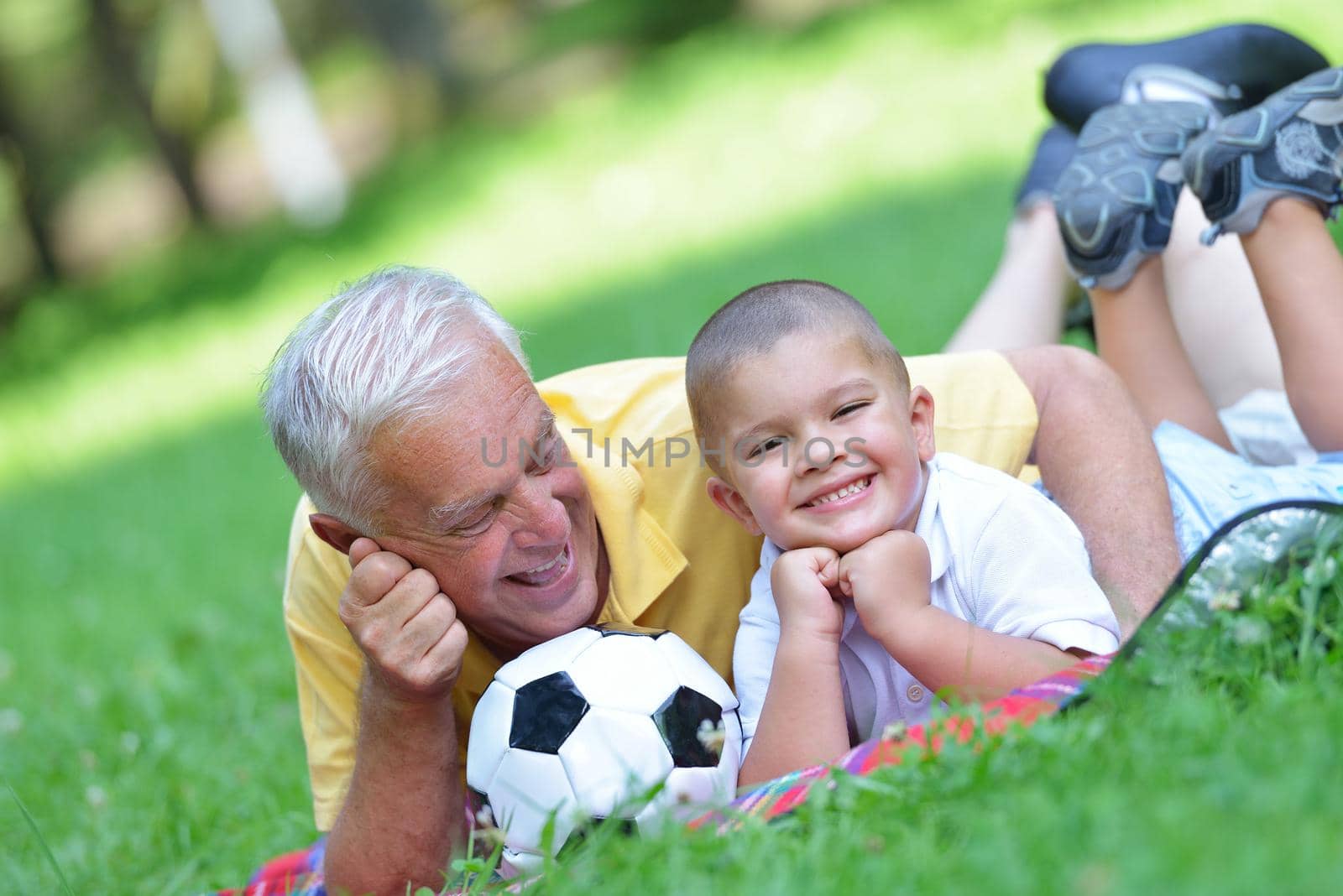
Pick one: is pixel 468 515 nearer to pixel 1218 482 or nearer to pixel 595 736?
pixel 595 736

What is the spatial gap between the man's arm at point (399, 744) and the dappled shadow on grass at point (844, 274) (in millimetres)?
3878

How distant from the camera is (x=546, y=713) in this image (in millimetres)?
2750

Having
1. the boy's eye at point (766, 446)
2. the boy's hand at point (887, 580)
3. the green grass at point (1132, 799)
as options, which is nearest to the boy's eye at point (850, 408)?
the boy's eye at point (766, 446)

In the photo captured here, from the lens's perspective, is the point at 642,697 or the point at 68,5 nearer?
the point at 642,697

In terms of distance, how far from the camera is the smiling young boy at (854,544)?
2.64 m

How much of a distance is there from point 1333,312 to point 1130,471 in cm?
71

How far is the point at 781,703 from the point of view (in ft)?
8.75

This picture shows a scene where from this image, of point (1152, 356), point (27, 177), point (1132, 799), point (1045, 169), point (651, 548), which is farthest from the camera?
point (27, 177)

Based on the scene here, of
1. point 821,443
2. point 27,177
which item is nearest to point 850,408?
point 821,443

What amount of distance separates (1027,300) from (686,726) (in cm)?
228

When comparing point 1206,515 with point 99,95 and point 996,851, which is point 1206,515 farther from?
point 99,95

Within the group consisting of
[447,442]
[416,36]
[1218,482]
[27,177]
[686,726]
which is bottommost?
[1218,482]

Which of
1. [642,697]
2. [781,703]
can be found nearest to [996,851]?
[781,703]

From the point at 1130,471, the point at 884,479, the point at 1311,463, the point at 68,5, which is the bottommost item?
the point at 1311,463
